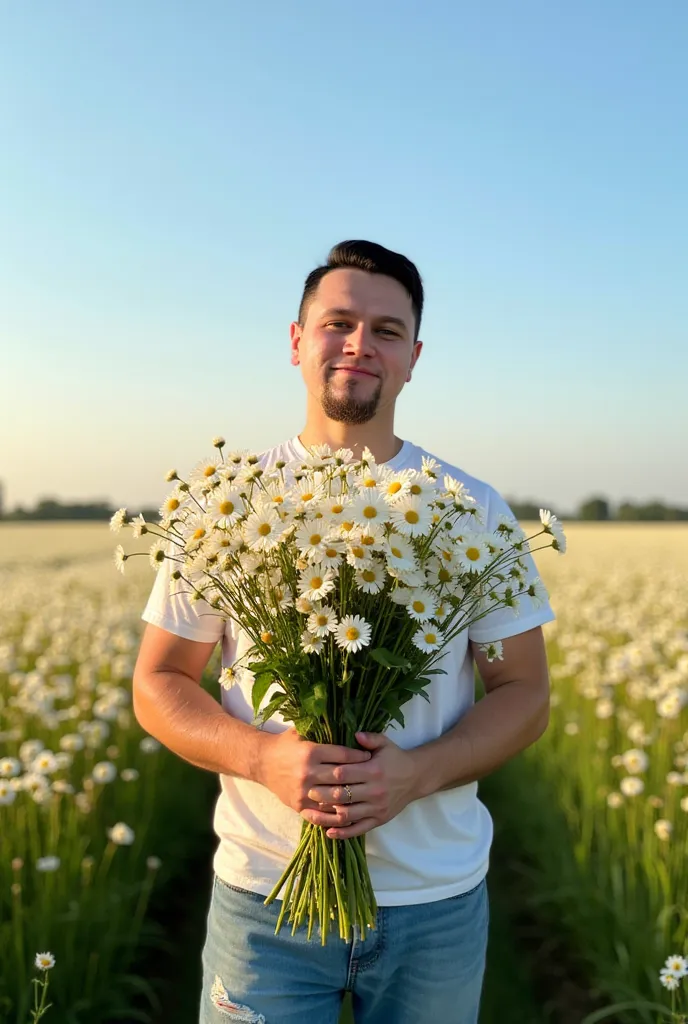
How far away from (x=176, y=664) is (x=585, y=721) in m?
4.19

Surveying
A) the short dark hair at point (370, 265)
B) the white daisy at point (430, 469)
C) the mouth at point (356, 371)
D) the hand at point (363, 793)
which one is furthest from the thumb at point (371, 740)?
the short dark hair at point (370, 265)

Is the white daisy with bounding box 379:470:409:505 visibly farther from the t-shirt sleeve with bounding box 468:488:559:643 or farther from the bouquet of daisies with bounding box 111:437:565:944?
the t-shirt sleeve with bounding box 468:488:559:643

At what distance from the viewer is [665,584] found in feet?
37.0

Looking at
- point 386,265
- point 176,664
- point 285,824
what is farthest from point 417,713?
point 386,265

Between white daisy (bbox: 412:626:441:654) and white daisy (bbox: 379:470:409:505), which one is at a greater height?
white daisy (bbox: 379:470:409:505)

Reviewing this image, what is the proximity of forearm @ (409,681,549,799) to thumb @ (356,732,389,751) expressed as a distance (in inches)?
5.0

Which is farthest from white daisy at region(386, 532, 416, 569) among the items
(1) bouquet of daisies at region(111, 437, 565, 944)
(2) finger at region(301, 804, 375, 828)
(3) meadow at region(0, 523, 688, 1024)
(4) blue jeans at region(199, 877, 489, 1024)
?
(3) meadow at region(0, 523, 688, 1024)

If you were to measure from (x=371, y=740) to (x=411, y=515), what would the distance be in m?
0.49

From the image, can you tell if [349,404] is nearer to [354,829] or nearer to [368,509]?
[368,509]

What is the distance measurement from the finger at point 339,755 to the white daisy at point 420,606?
319 millimetres

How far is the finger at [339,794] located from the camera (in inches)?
70.1

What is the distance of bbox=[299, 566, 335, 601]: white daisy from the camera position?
165cm

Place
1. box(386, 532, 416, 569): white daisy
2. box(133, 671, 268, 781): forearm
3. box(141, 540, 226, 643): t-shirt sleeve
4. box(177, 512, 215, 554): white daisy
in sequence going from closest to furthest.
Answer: box(386, 532, 416, 569): white daisy → box(177, 512, 215, 554): white daisy → box(133, 671, 268, 781): forearm → box(141, 540, 226, 643): t-shirt sleeve

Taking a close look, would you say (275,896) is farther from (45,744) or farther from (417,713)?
(45,744)
